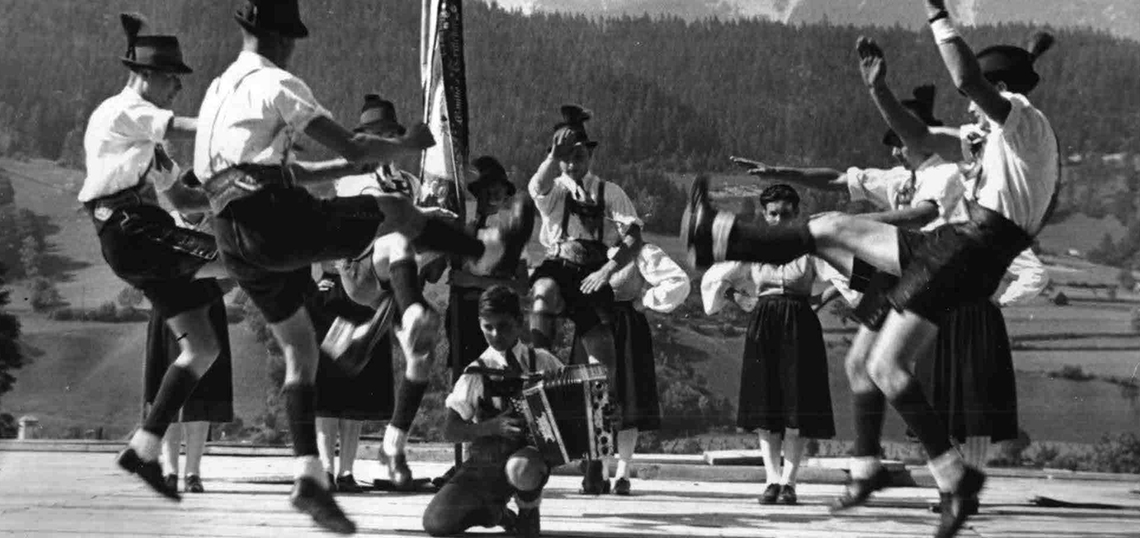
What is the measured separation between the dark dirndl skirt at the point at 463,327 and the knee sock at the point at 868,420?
2.31m

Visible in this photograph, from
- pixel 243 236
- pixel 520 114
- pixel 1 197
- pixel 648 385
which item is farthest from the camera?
pixel 648 385

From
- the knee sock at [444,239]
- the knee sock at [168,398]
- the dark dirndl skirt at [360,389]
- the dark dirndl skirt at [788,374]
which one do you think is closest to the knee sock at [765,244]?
the knee sock at [444,239]

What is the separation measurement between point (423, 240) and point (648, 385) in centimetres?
320

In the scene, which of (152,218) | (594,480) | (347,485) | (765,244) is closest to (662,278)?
(594,480)

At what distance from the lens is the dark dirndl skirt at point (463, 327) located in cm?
986

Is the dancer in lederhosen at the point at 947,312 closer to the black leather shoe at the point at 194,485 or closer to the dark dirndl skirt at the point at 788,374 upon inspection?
the dark dirndl skirt at the point at 788,374

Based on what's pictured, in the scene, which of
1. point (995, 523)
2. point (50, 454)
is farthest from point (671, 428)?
point (50, 454)

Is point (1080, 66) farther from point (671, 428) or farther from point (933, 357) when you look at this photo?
point (671, 428)

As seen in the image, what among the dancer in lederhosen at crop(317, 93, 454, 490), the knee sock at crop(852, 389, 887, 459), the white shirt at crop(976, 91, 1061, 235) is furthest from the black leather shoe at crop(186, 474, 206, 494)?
the white shirt at crop(976, 91, 1061, 235)

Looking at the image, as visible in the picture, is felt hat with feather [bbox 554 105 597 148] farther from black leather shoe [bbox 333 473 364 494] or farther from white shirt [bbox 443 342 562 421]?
black leather shoe [bbox 333 473 364 494]

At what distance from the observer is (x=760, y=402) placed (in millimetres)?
9766

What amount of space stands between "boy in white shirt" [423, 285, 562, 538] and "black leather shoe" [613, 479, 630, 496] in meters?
1.98

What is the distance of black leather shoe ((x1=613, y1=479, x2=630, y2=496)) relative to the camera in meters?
10.2

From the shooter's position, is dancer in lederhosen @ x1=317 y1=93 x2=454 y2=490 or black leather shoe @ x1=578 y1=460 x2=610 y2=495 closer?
dancer in lederhosen @ x1=317 y1=93 x2=454 y2=490
